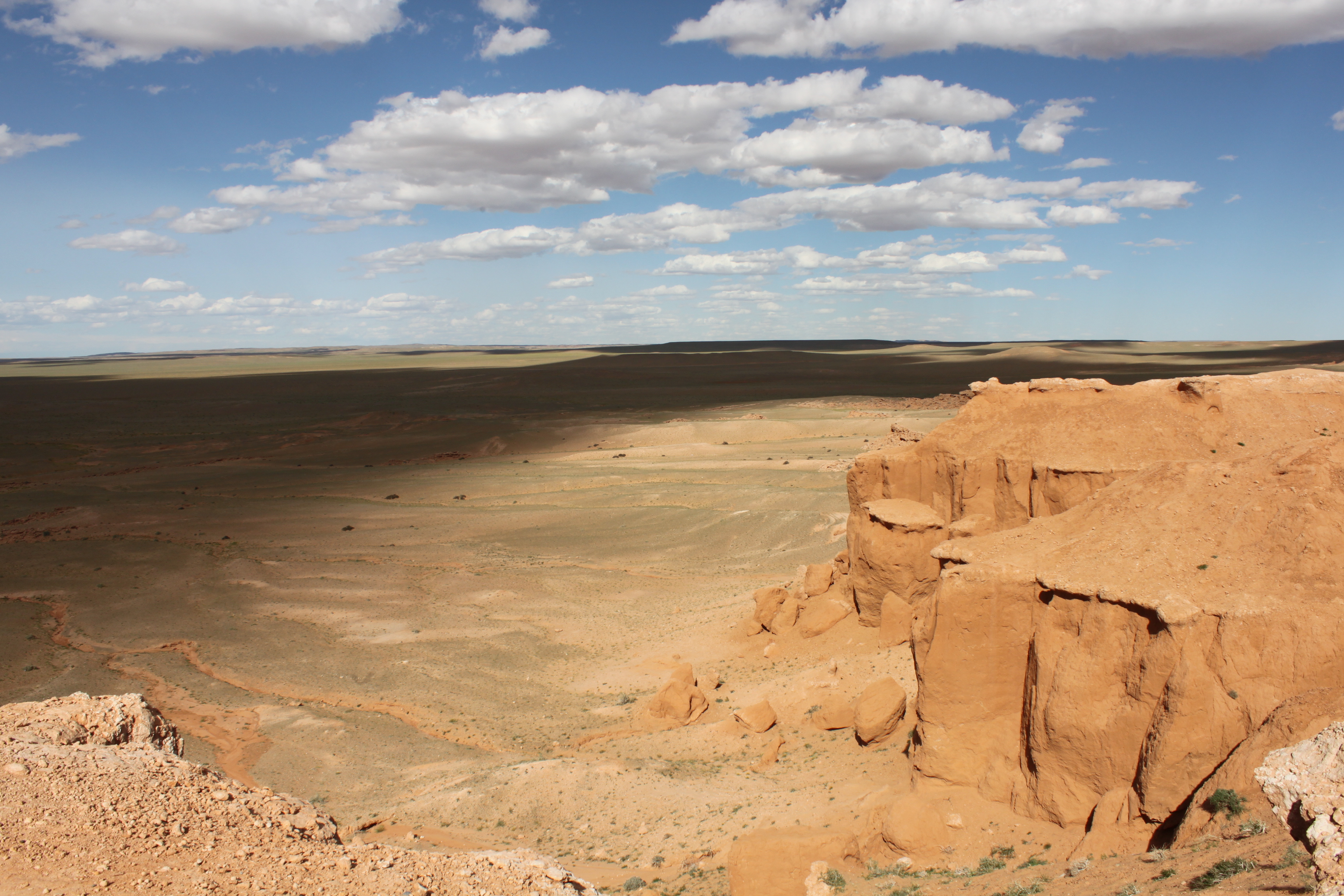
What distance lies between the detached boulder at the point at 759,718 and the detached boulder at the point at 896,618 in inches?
111

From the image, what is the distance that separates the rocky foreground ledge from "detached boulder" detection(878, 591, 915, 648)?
10148mm

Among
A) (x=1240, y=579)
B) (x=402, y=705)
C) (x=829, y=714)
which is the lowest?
(x=402, y=705)

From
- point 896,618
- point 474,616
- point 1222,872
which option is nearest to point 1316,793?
point 1222,872

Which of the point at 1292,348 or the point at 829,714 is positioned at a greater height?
the point at 1292,348


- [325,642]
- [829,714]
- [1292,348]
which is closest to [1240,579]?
[829,714]

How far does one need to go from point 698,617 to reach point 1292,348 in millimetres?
164822

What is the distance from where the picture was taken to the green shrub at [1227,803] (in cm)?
703

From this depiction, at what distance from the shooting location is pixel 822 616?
18000 mm

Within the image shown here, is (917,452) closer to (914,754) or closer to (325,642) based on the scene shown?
(914,754)

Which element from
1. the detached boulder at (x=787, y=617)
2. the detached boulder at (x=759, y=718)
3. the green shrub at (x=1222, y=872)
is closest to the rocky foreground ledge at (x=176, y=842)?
the green shrub at (x=1222, y=872)

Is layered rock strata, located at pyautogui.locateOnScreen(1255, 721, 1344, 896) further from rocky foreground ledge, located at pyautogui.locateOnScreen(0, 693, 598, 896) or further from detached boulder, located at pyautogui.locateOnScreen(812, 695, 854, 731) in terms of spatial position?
detached boulder, located at pyautogui.locateOnScreen(812, 695, 854, 731)

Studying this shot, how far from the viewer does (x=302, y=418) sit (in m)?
80.6

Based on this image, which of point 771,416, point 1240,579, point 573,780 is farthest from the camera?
point 771,416

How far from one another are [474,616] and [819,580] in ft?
34.4
